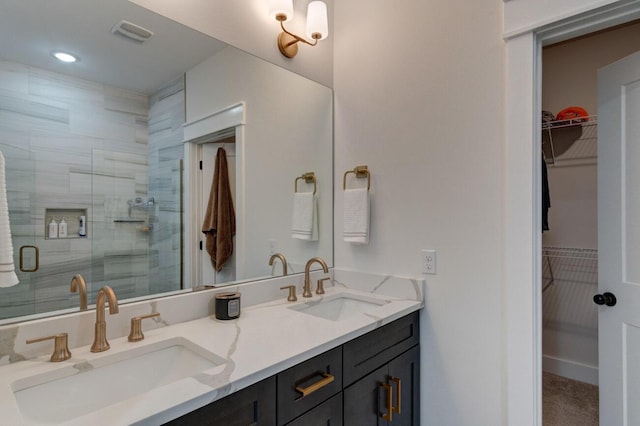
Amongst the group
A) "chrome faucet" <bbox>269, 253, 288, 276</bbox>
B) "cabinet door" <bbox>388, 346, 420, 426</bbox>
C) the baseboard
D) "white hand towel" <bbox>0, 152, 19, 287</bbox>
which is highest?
"white hand towel" <bbox>0, 152, 19, 287</bbox>

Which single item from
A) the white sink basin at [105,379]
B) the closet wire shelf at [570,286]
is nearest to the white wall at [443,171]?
the white sink basin at [105,379]

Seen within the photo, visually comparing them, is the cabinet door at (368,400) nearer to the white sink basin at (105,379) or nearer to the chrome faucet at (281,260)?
the white sink basin at (105,379)

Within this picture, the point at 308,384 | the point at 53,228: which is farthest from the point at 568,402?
the point at 53,228

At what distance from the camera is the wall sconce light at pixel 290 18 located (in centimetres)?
162

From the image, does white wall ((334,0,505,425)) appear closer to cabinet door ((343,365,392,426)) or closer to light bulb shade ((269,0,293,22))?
cabinet door ((343,365,392,426))

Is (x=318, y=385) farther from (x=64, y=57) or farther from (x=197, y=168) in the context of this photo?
(x=64, y=57)

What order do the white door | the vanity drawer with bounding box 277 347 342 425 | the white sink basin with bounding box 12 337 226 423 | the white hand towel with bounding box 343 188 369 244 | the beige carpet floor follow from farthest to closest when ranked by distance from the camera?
the beige carpet floor < the white hand towel with bounding box 343 188 369 244 < the white door < the vanity drawer with bounding box 277 347 342 425 < the white sink basin with bounding box 12 337 226 423

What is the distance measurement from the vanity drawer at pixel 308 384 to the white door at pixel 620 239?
53.3 inches

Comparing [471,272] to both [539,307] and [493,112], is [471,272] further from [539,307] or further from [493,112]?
[493,112]

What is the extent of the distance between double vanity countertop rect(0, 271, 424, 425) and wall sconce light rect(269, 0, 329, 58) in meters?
1.26

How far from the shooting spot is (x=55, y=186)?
110 centimetres

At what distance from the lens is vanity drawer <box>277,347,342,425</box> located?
1003mm

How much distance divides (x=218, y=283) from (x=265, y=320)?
294 millimetres

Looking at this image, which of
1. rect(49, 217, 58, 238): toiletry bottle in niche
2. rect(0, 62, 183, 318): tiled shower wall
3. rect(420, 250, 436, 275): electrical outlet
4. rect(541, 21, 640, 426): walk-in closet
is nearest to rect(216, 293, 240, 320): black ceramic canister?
rect(0, 62, 183, 318): tiled shower wall
